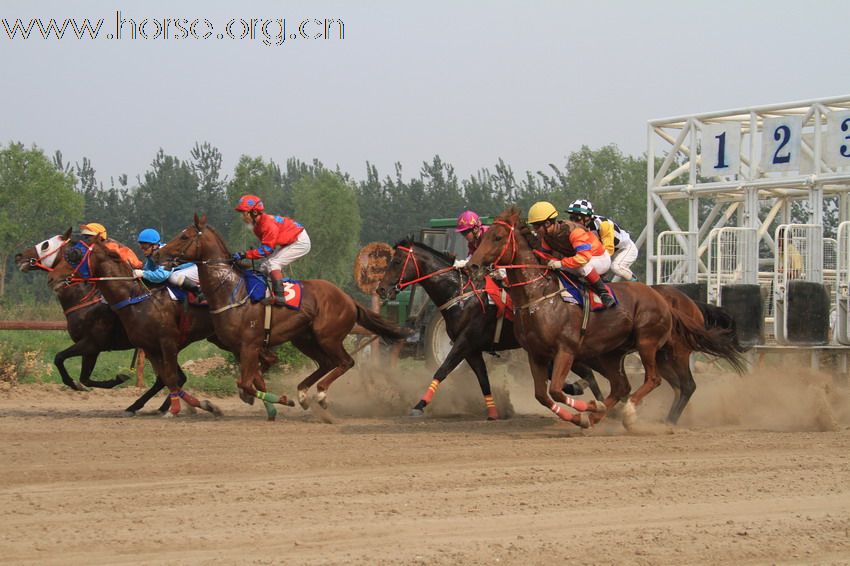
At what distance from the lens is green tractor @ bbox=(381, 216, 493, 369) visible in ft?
51.5

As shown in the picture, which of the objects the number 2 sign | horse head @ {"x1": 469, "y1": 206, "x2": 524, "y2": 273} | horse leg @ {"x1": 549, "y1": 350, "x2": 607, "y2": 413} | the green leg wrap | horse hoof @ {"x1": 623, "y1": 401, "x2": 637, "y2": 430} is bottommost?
horse hoof @ {"x1": 623, "y1": 401, "x2": 637, "y2": 430}

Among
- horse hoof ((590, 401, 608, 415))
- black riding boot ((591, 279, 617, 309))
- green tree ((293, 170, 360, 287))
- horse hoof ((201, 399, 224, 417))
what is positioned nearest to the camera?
horse hoof ((590, 401, 608, 415))

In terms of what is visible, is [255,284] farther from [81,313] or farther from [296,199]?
[296,199]

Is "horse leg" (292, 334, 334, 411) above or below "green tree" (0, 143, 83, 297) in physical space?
below

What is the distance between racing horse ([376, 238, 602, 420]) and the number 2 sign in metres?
4.89

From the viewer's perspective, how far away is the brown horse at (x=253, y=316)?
11.5 metres

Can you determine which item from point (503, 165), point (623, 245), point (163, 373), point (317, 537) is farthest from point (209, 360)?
point (503, 165)

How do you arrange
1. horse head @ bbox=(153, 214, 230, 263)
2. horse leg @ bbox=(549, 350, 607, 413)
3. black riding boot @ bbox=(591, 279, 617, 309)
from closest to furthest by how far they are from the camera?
horse leg @ bbox=(549, 350, 607, 413) → black riding boot @ bbox=(591, 279, 617, 309) → horse head @ bbox=(153, 214, 230, 263)

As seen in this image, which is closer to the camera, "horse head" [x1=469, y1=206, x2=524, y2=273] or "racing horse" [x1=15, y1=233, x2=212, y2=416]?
"horse head" [x1=469, y1=206, x2=524, y2=273]

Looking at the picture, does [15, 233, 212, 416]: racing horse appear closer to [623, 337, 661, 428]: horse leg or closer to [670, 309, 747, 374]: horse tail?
[623, 337, 661, 428]: horse leg

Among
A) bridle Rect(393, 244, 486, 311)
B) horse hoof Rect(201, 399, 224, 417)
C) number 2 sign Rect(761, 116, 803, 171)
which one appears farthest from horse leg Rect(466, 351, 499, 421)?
number 2 sign Rect(761, 116, 803, 171)

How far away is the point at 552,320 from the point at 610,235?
1.81 metres

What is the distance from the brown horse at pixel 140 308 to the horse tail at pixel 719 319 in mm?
5898

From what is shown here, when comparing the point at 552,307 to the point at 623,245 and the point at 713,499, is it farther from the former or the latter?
the point at 713,499
